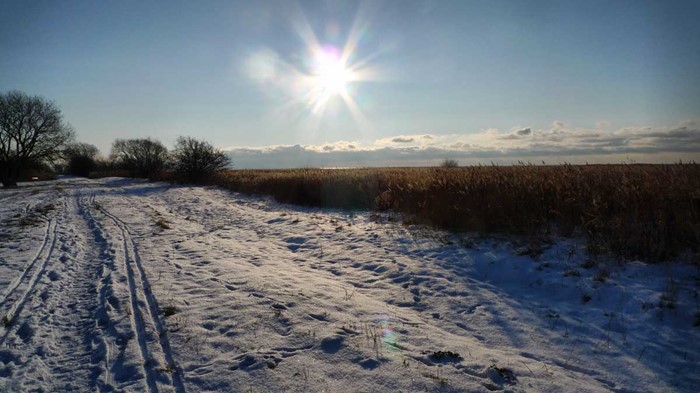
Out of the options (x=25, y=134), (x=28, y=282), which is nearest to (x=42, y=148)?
(x=25, y=134)

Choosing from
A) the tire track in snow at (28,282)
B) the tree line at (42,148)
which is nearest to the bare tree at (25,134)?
the tree line at (42,148)

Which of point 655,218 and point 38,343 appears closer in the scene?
point 38,343

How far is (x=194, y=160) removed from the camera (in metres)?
39.1

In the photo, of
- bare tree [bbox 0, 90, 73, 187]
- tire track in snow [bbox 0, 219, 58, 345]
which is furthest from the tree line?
tire track in snow [bbox 0, 219, 58, 345]

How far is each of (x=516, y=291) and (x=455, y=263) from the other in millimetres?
1500

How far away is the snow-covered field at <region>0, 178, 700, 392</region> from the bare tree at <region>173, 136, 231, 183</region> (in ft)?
103

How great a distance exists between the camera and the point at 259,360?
13.3 ft

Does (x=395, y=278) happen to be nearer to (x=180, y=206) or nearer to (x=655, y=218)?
(x=655, y=218)

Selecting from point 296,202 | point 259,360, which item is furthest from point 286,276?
point 296,202

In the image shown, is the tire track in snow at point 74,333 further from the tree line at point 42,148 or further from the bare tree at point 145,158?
the bare tree at point 145,158

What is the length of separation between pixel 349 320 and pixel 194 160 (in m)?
A: 38.7

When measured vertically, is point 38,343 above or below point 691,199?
below

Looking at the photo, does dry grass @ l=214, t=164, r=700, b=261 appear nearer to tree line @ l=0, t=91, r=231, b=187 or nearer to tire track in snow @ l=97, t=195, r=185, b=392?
tire track in snow @ l=97, t=195, r=185, b=392

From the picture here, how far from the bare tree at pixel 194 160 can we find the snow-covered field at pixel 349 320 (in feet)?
103
